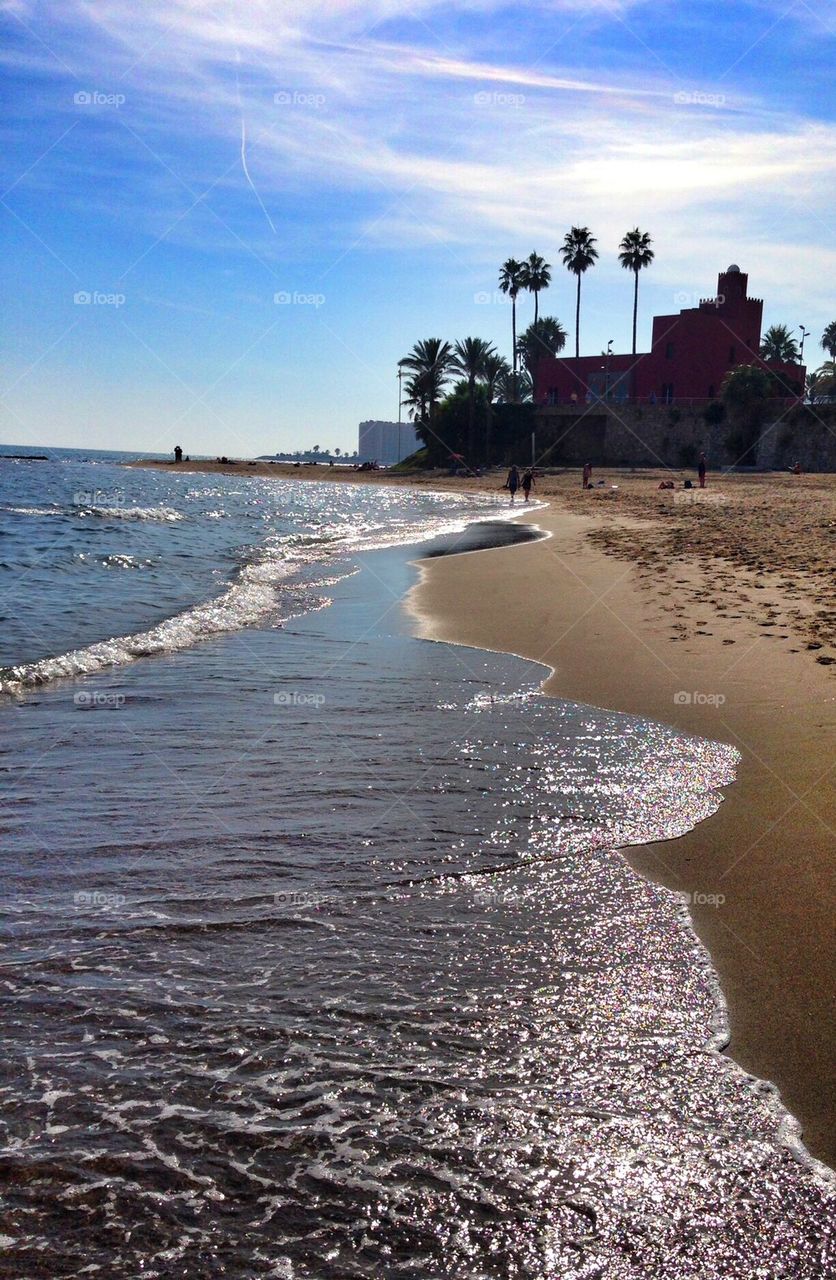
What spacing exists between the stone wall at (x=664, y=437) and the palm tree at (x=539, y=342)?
56.5 ft

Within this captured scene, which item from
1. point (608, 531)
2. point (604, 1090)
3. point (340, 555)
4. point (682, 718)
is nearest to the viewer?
point (604, 1090)

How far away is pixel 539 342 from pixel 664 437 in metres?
32.0

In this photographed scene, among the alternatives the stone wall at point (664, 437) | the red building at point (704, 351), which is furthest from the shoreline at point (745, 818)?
the red building at point (704, 351)

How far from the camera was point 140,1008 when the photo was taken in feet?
12.0

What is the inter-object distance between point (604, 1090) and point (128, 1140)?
1.52m

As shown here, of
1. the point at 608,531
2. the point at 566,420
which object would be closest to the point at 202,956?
the point at 608,531

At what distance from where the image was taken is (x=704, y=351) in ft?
225

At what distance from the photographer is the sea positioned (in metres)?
2.64

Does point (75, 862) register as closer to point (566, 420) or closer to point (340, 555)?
point (340, 555)

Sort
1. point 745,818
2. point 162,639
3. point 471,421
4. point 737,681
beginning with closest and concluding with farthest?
point 745,818
point 737,681
point 162,639
point 471,421

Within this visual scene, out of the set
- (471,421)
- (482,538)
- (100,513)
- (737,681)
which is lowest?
(737,681)

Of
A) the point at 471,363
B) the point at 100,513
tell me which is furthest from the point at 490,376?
the point at 100,513

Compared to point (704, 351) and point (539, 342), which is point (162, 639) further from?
point (539, 342)

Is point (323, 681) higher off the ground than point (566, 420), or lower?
lower
